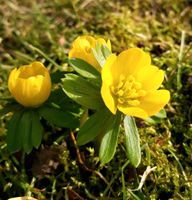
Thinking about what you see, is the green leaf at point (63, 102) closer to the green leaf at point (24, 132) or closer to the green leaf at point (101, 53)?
the green leaf at point (24, 132)

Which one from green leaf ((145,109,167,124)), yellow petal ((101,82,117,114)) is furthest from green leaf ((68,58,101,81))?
green leaf ((145,109,167,124))

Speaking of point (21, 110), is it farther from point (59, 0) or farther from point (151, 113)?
point (59, 0)

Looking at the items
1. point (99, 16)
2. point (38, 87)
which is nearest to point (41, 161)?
point (38, 87)

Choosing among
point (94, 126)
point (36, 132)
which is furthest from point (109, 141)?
point (36, 132)

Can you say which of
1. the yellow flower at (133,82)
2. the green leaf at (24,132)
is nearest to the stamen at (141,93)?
the yellow flower at (133,82)

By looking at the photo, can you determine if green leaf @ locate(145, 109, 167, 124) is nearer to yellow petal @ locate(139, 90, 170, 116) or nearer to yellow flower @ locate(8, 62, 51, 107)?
yellow petal @ locate(139, 90, 170, 116)

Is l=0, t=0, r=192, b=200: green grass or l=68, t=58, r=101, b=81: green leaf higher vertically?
l=68, t=58, r=101, b=81: green leaf

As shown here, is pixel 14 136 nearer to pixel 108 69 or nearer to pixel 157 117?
pixel 108 69
